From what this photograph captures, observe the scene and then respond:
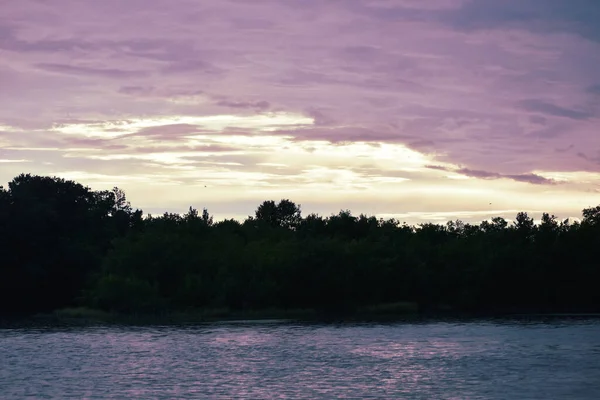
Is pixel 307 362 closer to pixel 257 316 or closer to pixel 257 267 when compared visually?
pixel 257 316

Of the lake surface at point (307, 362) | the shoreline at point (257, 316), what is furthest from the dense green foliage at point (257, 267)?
the lake surface at point (307, 362)

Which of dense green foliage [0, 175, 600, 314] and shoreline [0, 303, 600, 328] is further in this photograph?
dense green foliage [0, 175, 600, 314]

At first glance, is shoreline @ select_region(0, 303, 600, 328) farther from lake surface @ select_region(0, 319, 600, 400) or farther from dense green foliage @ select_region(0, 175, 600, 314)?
lake surface @ select_region(0, 319, 600, 400)

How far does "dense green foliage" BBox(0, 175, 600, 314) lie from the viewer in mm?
120188

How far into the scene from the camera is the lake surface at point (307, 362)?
47.5 metres

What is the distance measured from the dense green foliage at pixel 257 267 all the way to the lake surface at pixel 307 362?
2748cm

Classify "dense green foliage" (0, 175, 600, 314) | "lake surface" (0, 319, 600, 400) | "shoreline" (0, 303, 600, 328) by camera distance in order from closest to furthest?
1. "lake surface" (0, 319, 600, 400)
2. "shoreline" (0, 303, 600, 328)
3. "dense green foliage" (0, 175, 600, 314)

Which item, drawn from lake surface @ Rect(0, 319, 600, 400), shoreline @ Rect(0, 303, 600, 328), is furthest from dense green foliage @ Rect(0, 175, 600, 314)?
lake surface @ Rect(0, 319, 600, 400)

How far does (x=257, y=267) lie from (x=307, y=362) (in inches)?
2502

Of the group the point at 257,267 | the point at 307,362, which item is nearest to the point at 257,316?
the point at 257,267

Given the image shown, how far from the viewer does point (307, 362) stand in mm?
60750

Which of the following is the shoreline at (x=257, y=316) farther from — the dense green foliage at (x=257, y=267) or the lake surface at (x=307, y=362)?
the lake surface at (x=307, y=362)

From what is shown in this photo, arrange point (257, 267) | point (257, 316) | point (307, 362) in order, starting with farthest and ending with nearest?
point (257, 267), point (257, 316), point (307, 362)

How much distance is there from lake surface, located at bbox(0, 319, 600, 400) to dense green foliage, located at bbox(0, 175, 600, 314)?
90.1 ft
